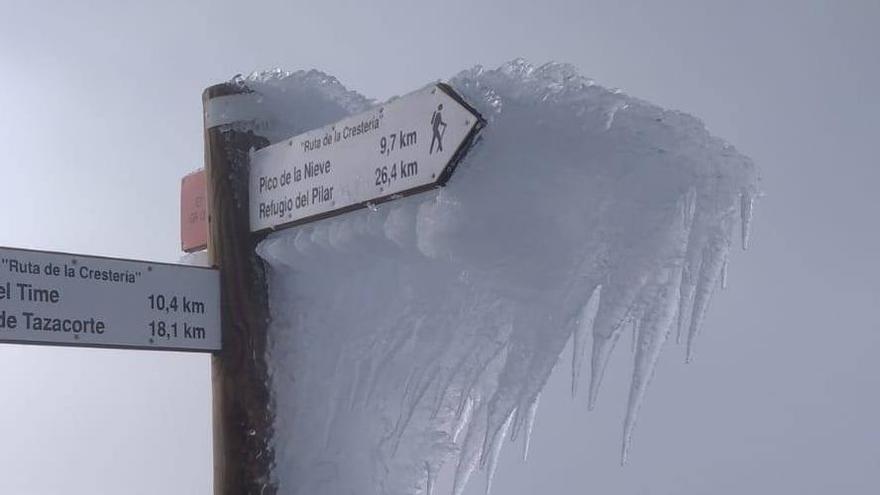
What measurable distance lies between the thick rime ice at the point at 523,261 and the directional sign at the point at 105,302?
1.36ft

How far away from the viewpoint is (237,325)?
3.40 metres

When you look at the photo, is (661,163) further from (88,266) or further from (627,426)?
(88,266)

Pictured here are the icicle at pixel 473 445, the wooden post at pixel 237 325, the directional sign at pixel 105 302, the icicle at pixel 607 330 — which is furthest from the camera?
the wooden post at pixel 237 325

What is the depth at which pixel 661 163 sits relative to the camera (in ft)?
9.29

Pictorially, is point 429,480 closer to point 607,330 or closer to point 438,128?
point 607,330

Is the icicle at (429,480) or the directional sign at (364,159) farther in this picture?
the icicle at (429,480)

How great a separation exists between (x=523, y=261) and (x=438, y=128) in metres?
0.35

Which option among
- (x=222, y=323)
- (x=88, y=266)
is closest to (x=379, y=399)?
(x=222, y=323)

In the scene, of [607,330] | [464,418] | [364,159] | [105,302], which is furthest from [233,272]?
[607,330]

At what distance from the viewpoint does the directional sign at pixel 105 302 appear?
3.17 m

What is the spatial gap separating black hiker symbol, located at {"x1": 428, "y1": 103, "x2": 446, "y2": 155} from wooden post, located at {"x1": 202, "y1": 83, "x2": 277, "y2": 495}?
2.33ft

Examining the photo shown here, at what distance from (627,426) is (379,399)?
65 centimetres

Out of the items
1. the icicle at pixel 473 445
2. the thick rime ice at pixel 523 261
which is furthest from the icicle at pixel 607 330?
the icicle at pixel 473 445

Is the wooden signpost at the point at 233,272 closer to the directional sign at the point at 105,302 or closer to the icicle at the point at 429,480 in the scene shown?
the directional sign at the point at 105,302
